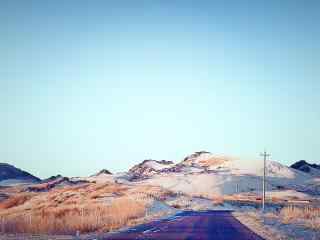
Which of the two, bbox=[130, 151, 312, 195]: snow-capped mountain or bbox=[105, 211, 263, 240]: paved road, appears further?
bbox=[130, 151, 312, 195]: snow-capped mountain

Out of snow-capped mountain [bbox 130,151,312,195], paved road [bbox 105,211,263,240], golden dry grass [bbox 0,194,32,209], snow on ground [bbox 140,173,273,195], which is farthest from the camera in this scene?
snow-capped mountain [bbox 130,151,312,195]

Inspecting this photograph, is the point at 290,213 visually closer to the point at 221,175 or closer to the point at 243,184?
the point at 243,184

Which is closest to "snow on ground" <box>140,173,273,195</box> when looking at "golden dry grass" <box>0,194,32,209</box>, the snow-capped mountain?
the snow-capped mountain

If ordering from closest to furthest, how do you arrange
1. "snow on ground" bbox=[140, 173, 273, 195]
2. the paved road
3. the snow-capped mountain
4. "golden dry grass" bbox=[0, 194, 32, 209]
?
the paved road
"golden dry grass" bbox=[0, 194, 32, 209]
"snow on ground" bbox=[140, 173, 273, 195]
the snow-capped mountain

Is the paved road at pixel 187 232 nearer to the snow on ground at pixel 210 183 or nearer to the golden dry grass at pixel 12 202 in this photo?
the golden dry grass at pixel 12 202

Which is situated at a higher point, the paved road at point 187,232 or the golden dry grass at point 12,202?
the paved road at point 187,232

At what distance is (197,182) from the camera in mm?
148875

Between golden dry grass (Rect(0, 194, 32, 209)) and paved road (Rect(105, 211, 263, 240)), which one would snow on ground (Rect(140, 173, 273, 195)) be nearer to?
golden dry grass (Rect(0, 194, 32, 209))

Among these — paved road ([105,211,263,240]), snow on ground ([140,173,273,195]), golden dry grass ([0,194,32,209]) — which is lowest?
snow on ground ([140,173,273,195])

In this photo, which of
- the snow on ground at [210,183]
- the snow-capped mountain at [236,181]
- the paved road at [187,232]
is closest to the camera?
the paved road at [187,232]

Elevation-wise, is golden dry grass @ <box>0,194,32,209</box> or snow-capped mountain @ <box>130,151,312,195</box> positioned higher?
golden dry grass @ <box>0,194,32,209</box>

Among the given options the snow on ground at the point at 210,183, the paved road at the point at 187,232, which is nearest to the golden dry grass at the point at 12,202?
the paved road at the point at 187,232

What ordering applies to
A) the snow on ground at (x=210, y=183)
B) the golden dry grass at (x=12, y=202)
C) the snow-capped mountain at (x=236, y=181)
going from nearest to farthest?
1. the golden dry grass at (x=12, y=202)
2. the snow on ground at (x=210, y=183)
3. the snow-capped mountain at (x=236, y=181)

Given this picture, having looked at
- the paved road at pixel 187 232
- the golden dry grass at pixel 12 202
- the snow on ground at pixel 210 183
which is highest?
the paved road at pixel 187 232
